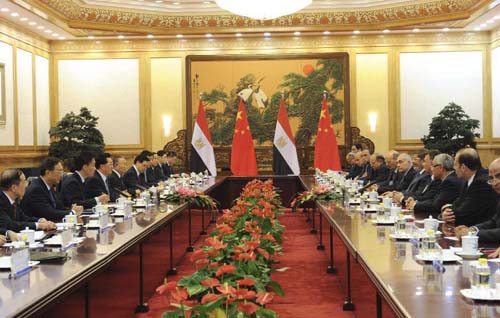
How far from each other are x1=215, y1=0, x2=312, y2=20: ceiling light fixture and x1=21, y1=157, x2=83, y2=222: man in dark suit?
5.22 metres

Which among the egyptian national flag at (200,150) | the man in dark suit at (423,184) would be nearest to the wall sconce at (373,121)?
the egyptian national flag at (200,150)

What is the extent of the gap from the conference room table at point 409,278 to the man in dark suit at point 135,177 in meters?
4.96

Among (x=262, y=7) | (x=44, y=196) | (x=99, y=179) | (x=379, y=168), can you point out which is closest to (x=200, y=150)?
(x=262, y=7)

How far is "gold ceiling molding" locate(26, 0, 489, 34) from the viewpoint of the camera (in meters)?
12.0

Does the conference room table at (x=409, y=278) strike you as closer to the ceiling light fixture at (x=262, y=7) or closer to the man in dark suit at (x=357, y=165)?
the ceiling light fixture at (x=262, y=7)

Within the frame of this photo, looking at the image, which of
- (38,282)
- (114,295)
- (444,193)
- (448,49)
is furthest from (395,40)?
(38,282)

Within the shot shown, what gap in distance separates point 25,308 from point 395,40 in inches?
497

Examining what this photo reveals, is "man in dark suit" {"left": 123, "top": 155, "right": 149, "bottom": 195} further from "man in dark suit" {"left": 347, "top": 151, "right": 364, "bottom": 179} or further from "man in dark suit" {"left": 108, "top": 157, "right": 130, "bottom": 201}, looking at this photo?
"man in dark suit" {"left": 347, "top": 151, "right": 364, "bottom": 179}

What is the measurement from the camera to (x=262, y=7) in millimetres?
10023

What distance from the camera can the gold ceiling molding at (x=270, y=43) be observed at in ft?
45.4

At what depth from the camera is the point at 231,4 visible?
10031 mm

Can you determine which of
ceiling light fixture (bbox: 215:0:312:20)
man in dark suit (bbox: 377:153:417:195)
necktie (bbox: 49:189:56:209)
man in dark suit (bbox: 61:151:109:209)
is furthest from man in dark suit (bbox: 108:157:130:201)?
man in dark suit (bbox: 377:153:417:195)

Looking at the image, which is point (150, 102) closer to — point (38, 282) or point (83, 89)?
point (83, 89)

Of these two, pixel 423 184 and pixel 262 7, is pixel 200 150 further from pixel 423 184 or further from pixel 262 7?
pixel 423 184
